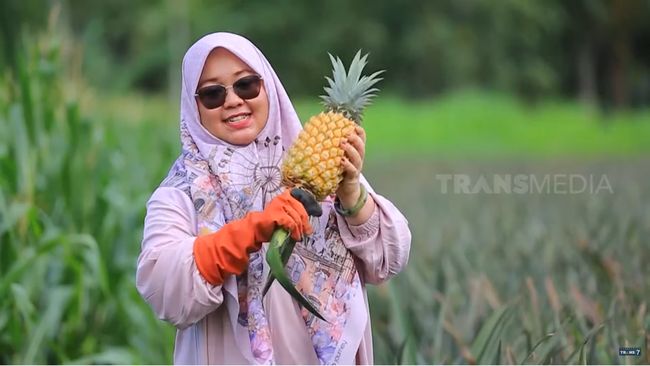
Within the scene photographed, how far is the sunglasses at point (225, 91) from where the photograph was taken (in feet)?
8.50

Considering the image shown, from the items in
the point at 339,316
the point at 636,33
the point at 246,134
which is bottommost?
the point at 339,316

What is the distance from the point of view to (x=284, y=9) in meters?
28.2

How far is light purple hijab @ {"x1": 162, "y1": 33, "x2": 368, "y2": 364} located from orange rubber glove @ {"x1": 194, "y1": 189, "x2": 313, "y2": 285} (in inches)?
4.0

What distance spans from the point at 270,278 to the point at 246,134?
328 millimetres

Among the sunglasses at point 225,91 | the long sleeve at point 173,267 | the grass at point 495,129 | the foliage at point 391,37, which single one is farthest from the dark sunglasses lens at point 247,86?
the foliage at point 391,37

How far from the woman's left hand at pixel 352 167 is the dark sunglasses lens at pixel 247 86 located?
0.25 m

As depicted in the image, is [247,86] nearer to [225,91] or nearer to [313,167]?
[225,91]

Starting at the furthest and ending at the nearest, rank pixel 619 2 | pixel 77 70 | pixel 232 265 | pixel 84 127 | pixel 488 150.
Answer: pixel 619 2
pixel 488 150
pixel 77 70
pixel 84 127
pixel 232 265

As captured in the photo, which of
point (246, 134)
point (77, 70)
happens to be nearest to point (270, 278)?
point (246, 134)

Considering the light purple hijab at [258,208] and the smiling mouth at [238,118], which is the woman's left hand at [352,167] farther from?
the smiling mouth at [238,118]

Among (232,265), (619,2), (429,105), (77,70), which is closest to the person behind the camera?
(232,265)

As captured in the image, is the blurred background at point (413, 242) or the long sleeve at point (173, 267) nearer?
the long sleeve at point (173, 267)

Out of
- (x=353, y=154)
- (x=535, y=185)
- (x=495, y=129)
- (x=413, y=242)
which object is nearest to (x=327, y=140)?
(x=353, y=154)

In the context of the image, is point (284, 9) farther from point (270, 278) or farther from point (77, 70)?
point (270, 278)
